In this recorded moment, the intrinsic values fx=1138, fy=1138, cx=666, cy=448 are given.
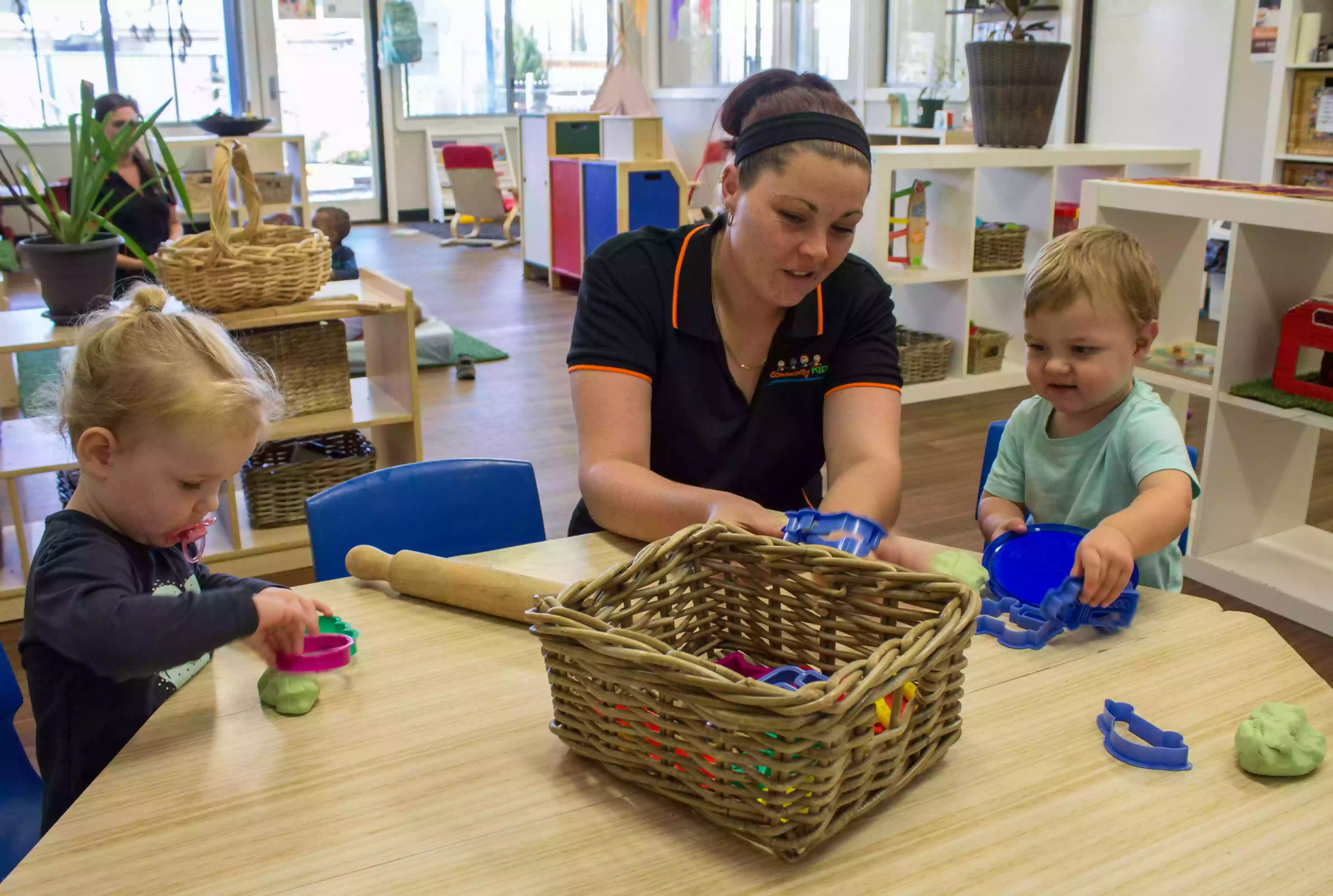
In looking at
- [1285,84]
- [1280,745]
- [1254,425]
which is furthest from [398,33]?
[1280,745]

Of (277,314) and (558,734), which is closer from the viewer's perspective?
(558,734)

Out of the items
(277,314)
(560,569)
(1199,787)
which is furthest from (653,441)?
(277,314)

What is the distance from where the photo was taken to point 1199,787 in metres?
0.87

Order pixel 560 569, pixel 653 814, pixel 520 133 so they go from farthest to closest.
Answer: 1. pixel 520 133
2. pixel 560 569
3. pixel 653 814

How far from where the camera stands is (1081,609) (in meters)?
1.12

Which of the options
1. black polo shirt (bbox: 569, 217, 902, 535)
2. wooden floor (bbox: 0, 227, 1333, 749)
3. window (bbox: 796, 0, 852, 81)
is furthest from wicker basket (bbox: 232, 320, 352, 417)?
window (bbox: 796, 0, 852, 81)

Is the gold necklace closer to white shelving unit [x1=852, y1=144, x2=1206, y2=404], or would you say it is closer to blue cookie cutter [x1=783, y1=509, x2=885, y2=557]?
blue cookie cutter [x1=783, y1=509, x2=885, y2=557]

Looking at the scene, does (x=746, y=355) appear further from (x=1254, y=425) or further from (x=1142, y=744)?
(x=1254, y=425)

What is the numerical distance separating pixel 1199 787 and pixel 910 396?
12.0ft

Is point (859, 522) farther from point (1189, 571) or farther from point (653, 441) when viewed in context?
point (1189, 571)

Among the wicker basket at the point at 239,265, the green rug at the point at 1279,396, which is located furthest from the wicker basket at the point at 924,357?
the wicker basket at the point at 239,265

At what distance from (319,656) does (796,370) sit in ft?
2.52

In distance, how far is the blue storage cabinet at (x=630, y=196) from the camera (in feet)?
19.9

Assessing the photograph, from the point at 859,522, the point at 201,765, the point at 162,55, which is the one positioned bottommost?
the point at 201,765
